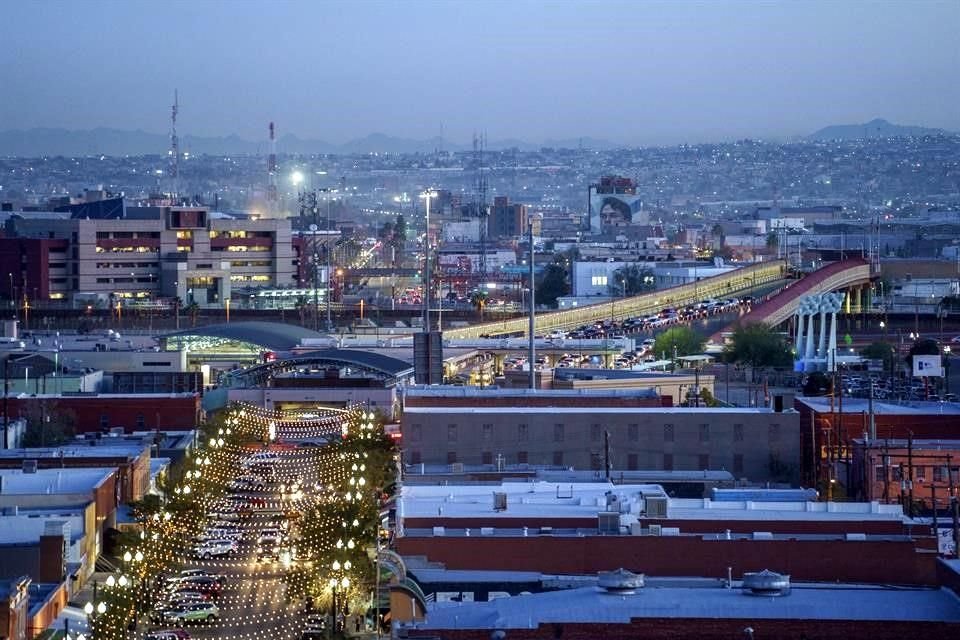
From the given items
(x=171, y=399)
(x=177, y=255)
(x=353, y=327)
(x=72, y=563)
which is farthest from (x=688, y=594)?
(x=177, y=255)

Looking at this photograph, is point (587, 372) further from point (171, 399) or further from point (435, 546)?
point (435, 546)

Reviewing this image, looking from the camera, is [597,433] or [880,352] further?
[880,352]

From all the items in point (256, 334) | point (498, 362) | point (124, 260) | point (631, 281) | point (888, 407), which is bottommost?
point (888, 407)

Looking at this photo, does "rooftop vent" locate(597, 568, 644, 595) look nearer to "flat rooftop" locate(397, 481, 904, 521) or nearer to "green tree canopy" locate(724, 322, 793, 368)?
"flat rooftop" locate(397, 481, 904, 521)

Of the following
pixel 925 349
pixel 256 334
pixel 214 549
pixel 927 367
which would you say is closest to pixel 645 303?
pixel 256 334

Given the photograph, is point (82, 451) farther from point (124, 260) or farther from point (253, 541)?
point (124, 260)
